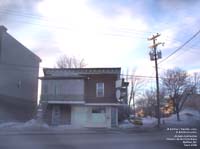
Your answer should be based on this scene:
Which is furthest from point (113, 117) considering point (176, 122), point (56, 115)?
point (176, 122)

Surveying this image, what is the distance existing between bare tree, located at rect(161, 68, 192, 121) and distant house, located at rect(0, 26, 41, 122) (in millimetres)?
26918

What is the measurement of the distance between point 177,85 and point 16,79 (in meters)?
32.4

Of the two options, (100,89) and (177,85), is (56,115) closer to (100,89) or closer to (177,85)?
(100,89)

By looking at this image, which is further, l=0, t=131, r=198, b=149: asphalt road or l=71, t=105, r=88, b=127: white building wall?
l=71, t=105, r=88, b=127: white building wall

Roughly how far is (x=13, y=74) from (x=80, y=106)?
25.5 feet

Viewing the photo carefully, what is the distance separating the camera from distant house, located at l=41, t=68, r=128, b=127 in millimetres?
28078

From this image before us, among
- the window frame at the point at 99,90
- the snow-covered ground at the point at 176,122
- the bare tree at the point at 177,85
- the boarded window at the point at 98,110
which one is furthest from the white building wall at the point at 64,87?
the bare tree at the point at 177,85

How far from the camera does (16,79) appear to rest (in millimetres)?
28906

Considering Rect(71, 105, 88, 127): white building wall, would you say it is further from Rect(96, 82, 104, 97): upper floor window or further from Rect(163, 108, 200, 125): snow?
Rect(163, 108, 200, 125): snow

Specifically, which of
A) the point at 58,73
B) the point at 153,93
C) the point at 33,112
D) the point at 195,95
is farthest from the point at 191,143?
the point at 153,93

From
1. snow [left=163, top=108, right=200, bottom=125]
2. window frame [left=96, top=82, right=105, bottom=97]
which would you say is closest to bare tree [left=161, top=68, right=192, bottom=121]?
snow [left=163, top=108, right=200, bottom=125]

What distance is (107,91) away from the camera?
94.7ft

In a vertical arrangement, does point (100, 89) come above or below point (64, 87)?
below

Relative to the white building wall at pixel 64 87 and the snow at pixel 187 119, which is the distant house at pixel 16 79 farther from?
the snow at pixel 187 119
